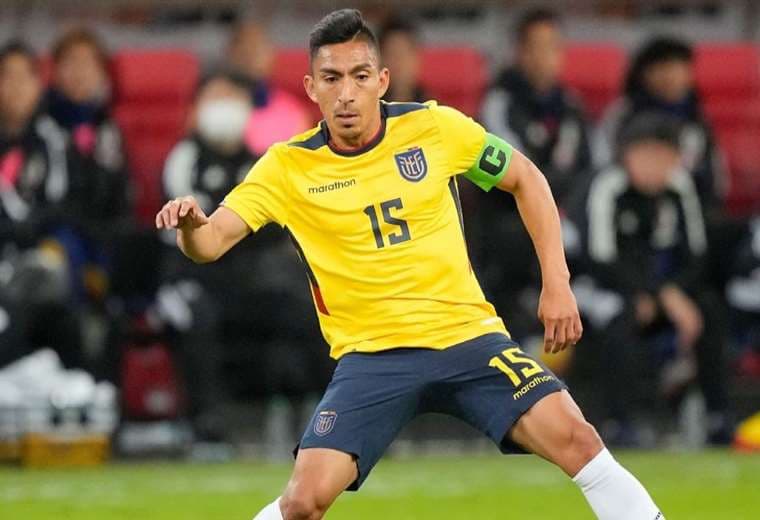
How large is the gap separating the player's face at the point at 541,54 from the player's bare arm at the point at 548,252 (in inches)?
246

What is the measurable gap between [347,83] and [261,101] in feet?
21.1

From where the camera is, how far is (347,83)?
23.2 ft

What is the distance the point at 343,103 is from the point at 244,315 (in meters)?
5.98

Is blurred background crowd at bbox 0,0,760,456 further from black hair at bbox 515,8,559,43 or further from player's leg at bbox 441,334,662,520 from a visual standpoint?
player's leg at bbox 441,334,662,520

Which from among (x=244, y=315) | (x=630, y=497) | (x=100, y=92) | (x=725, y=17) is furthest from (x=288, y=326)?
(x=630, y=497)

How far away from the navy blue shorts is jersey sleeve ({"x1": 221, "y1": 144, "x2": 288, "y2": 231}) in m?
0.62

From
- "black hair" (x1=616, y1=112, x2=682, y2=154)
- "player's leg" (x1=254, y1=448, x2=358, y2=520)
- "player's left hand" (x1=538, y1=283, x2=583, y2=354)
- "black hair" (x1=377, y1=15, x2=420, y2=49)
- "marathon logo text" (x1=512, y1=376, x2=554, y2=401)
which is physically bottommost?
"player's leg" (x1=254, y1=448, x2=358, y2=520)

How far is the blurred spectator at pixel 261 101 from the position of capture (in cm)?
1340

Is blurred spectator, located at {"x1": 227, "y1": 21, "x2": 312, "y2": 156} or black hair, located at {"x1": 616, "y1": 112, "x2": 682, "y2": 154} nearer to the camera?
black hair, located at {"x1": 616, "y1": 112, "x2": 682, "y2": 154}

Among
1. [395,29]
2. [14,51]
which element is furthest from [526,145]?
[14,51]

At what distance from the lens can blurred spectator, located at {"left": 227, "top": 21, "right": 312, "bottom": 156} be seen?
527 inches

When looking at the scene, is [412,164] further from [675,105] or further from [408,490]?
[675,105]

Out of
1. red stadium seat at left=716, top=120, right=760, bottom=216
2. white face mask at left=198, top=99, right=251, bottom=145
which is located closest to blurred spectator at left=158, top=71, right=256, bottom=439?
white face mask at left=198, top=99, right=251, bottom=145

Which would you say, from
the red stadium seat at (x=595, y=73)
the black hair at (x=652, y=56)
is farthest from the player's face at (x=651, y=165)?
the red stadium seat at (x=595, y=73)
